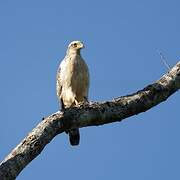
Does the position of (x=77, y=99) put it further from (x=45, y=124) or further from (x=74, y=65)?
(x=45, y=124)

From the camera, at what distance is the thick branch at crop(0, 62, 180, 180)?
4.26 meters

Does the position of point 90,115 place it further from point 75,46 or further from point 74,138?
point 75,46

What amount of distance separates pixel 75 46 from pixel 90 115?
582 cm

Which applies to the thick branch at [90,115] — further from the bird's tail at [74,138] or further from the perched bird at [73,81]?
the perched bird at [73,81]

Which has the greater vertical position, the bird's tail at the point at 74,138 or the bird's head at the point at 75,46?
the bird's head at the point at 75,46

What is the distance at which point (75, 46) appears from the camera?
10680 mm

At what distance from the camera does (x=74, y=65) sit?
10078 millimetres

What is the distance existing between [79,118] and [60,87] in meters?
5.48

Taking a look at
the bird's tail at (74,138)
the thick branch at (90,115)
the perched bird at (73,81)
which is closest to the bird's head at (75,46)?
the perched bird at (73,81)

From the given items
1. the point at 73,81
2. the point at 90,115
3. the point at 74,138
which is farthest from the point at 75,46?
the point at 90,115

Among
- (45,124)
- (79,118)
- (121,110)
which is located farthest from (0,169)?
(121,110)

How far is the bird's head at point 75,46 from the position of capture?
10.6 metres

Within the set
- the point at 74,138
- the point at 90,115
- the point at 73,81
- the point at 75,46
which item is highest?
the point at 75,46

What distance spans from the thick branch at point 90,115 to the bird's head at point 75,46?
5.28 m
